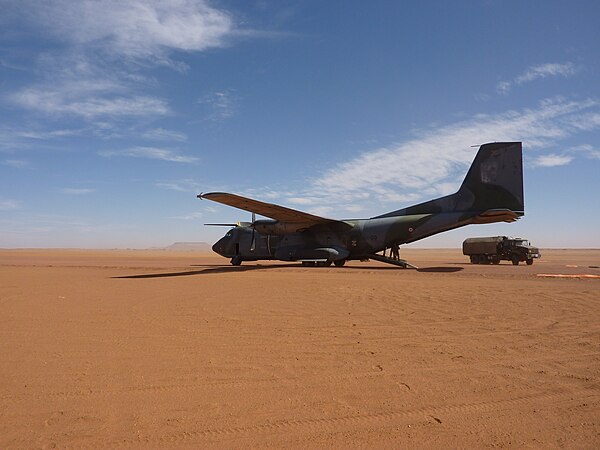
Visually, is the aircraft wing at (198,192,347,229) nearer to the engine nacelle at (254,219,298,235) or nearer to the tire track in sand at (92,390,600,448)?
the engine nacelle at (254,219,298,235)

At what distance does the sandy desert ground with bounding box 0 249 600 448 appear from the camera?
3.44 meters

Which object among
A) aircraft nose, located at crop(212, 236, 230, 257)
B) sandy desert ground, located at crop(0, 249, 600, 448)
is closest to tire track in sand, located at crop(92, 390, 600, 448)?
sandy desert ground, located at crop(0, 249, 600, 448)

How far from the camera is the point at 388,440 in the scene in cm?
333

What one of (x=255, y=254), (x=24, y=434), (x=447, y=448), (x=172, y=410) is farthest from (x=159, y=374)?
(x=255, y=254)

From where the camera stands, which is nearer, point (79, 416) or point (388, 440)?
point (388, 440)

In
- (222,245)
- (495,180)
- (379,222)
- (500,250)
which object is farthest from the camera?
(500,250)

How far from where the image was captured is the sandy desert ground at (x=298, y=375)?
3.44 meters

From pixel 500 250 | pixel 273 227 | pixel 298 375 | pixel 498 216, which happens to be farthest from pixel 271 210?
pixel 500 250

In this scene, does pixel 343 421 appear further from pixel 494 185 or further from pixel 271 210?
pixel 494 185

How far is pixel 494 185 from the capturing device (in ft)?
70.5

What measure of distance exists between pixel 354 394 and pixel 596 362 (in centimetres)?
344

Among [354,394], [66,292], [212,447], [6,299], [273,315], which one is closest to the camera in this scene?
[212,447]

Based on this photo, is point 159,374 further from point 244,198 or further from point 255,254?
point 255,254

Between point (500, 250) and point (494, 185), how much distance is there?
43.1 feet
